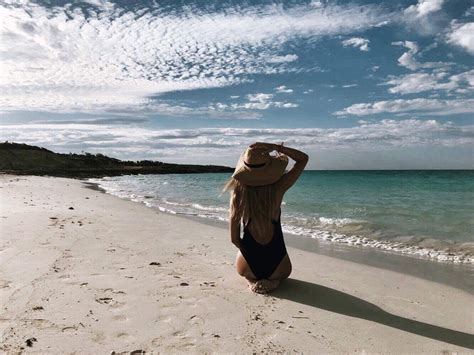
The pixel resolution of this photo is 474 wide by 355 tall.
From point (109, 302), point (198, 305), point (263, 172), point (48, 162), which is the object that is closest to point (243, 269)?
point (198, 305)

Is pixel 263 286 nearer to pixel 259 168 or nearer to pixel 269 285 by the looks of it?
pixel 269 285

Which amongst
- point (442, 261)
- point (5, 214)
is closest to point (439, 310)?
point (442, 261)

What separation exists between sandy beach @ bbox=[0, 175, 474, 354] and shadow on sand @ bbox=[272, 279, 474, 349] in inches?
0.5

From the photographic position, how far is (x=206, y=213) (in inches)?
556

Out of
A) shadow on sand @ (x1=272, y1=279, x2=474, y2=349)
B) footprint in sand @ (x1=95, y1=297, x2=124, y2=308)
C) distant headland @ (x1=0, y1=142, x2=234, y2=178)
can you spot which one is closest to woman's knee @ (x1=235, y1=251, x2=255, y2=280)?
shadow on sand @ (x1=272, y1=279, x2=474, y2=349)

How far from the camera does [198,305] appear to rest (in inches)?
161

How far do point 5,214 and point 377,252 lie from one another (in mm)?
8417

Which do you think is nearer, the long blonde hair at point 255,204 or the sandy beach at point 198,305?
the sandy beach at point 198,305

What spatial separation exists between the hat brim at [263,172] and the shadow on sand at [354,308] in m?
1.40

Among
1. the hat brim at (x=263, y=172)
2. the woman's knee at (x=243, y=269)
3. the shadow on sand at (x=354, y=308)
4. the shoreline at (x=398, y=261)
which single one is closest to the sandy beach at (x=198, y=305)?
the shadow on sand at (x=354, y=308)

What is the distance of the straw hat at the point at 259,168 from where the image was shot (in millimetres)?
4598

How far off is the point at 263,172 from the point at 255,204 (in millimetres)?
437

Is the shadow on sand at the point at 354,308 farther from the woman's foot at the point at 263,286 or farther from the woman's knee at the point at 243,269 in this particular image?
the woman's knee at the point at 243,269

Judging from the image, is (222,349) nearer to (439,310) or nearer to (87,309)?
(87,309)
